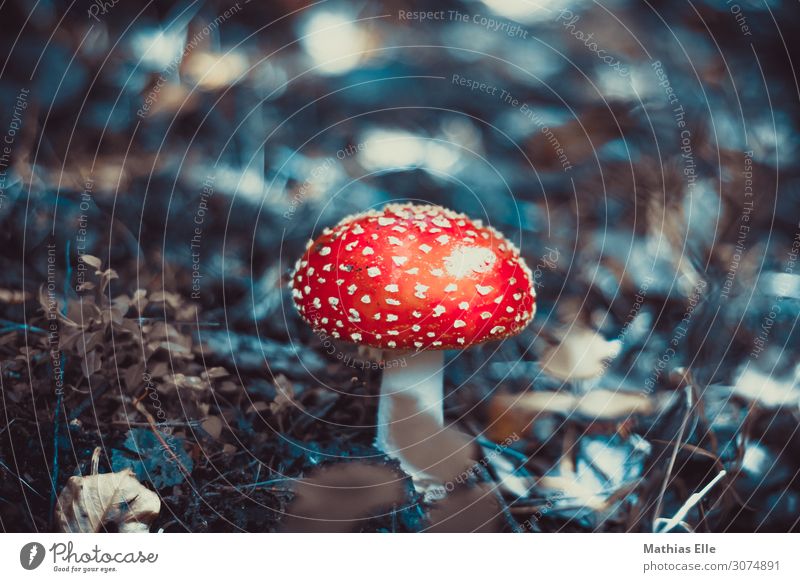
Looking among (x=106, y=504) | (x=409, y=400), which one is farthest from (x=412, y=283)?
(x=106, y=504)

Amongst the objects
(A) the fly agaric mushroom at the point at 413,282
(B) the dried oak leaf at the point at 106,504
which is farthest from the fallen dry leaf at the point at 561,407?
(B) the dried oak leaf at the point at 106,504

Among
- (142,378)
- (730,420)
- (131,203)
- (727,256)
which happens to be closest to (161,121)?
(131,203)

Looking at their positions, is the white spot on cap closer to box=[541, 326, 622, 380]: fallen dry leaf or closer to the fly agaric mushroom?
the fly agaric mushroom

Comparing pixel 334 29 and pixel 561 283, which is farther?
pixel 561 283

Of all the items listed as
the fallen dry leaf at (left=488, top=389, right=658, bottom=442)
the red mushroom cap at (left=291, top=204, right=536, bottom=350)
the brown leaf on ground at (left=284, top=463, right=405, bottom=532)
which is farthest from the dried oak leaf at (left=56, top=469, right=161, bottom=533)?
the fallen dry leaf at (left=488, top=389, right=658, bottom=442)

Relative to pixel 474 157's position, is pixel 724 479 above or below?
below

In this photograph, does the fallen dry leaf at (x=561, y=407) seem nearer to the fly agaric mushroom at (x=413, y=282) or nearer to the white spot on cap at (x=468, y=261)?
the fly agaric mushroom at (x=413, y=282)

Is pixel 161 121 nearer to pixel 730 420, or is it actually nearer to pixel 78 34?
pixel 78 34
